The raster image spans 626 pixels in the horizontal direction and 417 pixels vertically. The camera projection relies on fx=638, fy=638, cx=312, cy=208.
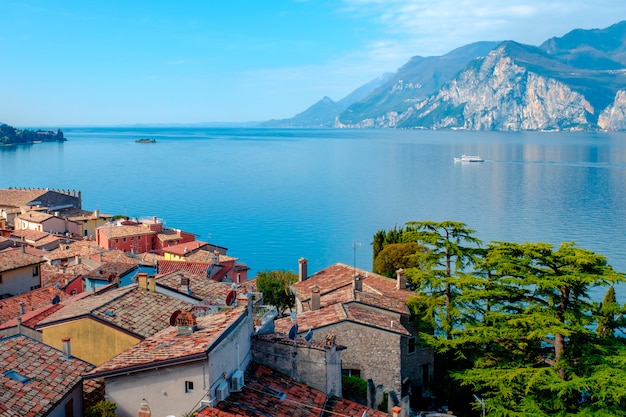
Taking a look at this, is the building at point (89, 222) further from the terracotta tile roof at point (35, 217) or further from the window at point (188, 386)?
the window at point (188, 386)

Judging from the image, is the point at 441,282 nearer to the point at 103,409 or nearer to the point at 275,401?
the point at 275,401

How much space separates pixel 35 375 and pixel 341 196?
298 ft

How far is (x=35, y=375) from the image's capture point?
11.7m

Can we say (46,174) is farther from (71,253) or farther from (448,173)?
(71,253)

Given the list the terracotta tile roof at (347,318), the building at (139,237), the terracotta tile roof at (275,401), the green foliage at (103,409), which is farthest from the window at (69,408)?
the building at (139,237)

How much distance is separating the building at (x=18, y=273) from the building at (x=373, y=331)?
487 inches

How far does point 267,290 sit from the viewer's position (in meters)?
33.6

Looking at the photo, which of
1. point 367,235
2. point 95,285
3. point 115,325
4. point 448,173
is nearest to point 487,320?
point 115,325

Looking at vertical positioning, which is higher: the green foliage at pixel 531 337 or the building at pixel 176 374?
the building at pixel 176 374

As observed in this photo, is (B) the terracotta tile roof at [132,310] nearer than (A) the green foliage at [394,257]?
Yes

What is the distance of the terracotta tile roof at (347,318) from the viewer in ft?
64.3

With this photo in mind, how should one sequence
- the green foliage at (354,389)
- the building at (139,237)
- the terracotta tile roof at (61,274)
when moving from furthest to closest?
the building at (139,237), the terracotta tile roof at (61,274), the green foliage at (354,389)

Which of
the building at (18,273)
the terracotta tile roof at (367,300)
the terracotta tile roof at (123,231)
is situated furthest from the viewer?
the terracotta tile roof at (123,231)

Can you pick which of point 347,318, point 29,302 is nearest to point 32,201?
point 29,302
